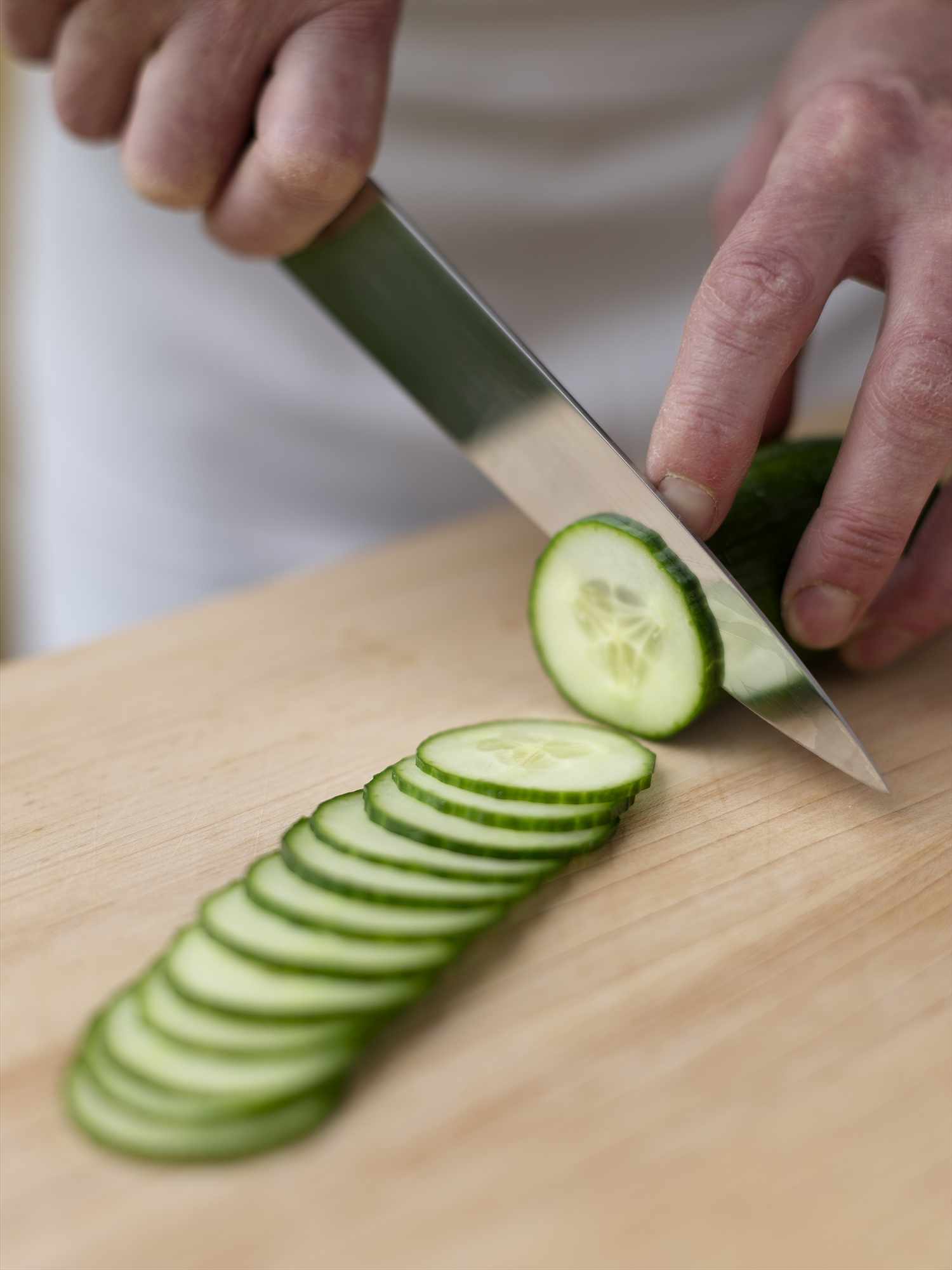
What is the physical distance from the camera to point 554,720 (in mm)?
2053

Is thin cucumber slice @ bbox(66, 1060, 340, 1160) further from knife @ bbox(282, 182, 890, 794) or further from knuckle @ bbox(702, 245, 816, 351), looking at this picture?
knuckle @ bbox(702, 245, 816, 351)

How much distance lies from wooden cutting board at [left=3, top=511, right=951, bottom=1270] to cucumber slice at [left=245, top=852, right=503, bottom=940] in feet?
0.23

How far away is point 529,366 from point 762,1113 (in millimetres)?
1248

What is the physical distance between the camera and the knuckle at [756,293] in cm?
180

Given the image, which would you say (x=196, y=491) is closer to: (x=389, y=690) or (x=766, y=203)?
(x=389, y=690)

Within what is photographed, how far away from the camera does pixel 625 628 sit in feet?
6.51

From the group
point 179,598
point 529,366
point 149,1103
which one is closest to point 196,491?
point 179,598

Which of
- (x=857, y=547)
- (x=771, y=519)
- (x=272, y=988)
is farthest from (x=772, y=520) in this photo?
(x=272, y=988)

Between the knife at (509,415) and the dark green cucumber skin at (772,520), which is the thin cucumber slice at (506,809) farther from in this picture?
the dark green cucumber skin at (772,520)

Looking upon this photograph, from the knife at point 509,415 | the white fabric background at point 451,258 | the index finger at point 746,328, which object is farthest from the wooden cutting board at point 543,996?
the white fabric background at point 451,258

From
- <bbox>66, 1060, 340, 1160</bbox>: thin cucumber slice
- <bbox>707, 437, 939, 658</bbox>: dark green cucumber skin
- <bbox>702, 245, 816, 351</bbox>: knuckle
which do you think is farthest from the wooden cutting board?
<bbox>702, 245, 816, 351</bbox>: knuckle

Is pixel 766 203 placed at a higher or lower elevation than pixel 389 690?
higher

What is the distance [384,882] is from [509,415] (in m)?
0.97

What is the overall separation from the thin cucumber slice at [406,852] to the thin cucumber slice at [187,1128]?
34cm
